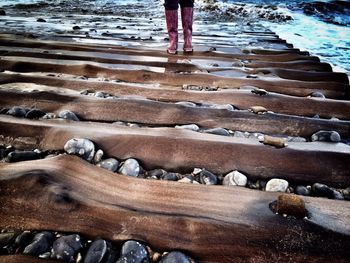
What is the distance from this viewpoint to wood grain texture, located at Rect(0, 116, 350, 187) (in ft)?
4.69

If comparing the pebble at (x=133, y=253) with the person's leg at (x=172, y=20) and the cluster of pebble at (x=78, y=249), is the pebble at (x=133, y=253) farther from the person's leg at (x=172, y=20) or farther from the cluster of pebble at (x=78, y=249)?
the person's leg at (x=172, y=20)

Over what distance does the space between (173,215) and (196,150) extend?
50 cm

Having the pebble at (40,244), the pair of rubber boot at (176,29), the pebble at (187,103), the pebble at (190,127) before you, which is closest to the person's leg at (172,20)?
the pair of rubber boot at (176,29)

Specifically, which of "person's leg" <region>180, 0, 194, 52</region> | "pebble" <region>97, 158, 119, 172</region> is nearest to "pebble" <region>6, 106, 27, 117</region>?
"pebble" <region>97, 158, 119, 172</region>

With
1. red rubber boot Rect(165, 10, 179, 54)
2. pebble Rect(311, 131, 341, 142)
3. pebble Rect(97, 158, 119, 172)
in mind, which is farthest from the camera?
red rubber boot Rect(165, 10, 179, 54)

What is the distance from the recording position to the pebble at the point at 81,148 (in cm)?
A: 150

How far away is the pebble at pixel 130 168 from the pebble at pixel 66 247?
43 cm

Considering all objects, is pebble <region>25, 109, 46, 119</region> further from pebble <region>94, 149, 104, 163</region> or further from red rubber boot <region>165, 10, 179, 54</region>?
red rubber boot <region>165, 10, 179, 54</region>

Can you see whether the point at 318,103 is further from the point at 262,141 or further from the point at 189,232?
the point at 189,232

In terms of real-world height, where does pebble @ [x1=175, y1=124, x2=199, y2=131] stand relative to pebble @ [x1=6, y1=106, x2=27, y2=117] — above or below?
below

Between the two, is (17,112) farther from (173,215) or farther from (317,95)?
(317,95)

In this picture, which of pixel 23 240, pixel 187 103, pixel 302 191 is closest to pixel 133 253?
pixel 23 240

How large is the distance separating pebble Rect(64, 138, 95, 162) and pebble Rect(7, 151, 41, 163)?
163 millimetres

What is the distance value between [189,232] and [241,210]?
24cm
